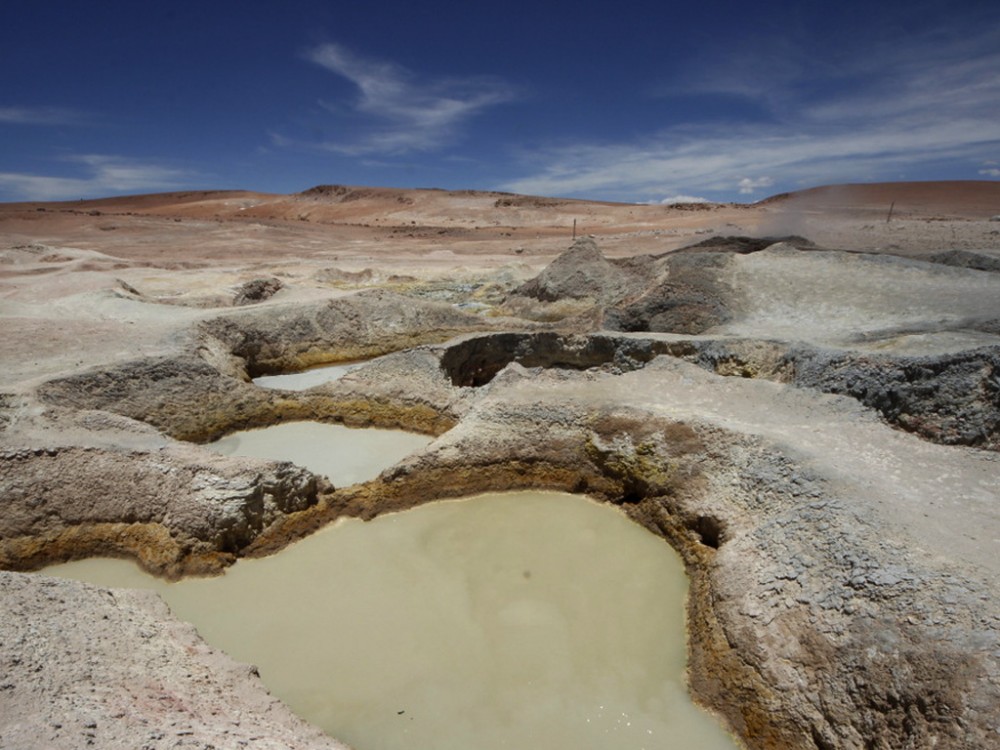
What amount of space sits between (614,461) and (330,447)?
455 centimetres

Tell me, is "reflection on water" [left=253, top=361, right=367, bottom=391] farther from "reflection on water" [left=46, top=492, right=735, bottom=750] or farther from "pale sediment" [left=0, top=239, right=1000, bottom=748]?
"reflection on water" [left=46, top=492, right=735, bottom=750]

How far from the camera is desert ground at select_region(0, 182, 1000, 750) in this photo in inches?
167

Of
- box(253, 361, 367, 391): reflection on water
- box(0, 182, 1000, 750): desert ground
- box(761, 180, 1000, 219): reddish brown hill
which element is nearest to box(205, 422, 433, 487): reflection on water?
box(0, 182, 1000, 750): desert ground

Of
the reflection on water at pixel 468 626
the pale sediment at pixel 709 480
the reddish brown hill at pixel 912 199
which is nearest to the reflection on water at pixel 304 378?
the pale sediment at pixel 709 480

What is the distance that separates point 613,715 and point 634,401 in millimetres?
4459

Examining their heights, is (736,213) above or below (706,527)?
above

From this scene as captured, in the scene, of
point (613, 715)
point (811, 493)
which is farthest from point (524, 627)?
point (811, 493)

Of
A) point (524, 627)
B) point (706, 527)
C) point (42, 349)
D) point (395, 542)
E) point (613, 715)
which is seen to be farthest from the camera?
point (42, 349)

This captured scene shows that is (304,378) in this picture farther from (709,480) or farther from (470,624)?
(709,480)

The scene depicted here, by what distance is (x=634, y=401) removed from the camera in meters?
8.59

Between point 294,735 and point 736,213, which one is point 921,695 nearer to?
point 294,735

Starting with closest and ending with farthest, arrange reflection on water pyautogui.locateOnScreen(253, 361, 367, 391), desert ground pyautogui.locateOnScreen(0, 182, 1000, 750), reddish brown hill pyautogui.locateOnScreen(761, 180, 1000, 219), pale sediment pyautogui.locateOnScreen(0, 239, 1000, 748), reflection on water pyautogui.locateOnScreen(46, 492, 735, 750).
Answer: desert ground pyautogui.locateOnScreen(0, 182, 1000, 750)
pale sediment pyautogui.locateOnScreen(0, 239, 1000, 748)
reflection on water pyautogui.locateOnScreen(46, 492, 735, 750)
reflection on water pyautogui.locateOnScreen(253, 361, 367, 391)
reddish brown hill pyautogui.locateOnScreen(761, 180, 1000, 219)

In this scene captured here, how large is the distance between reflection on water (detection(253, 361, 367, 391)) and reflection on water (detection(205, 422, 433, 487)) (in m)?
2.28

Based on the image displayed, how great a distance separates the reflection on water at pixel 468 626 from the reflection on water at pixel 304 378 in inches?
229
